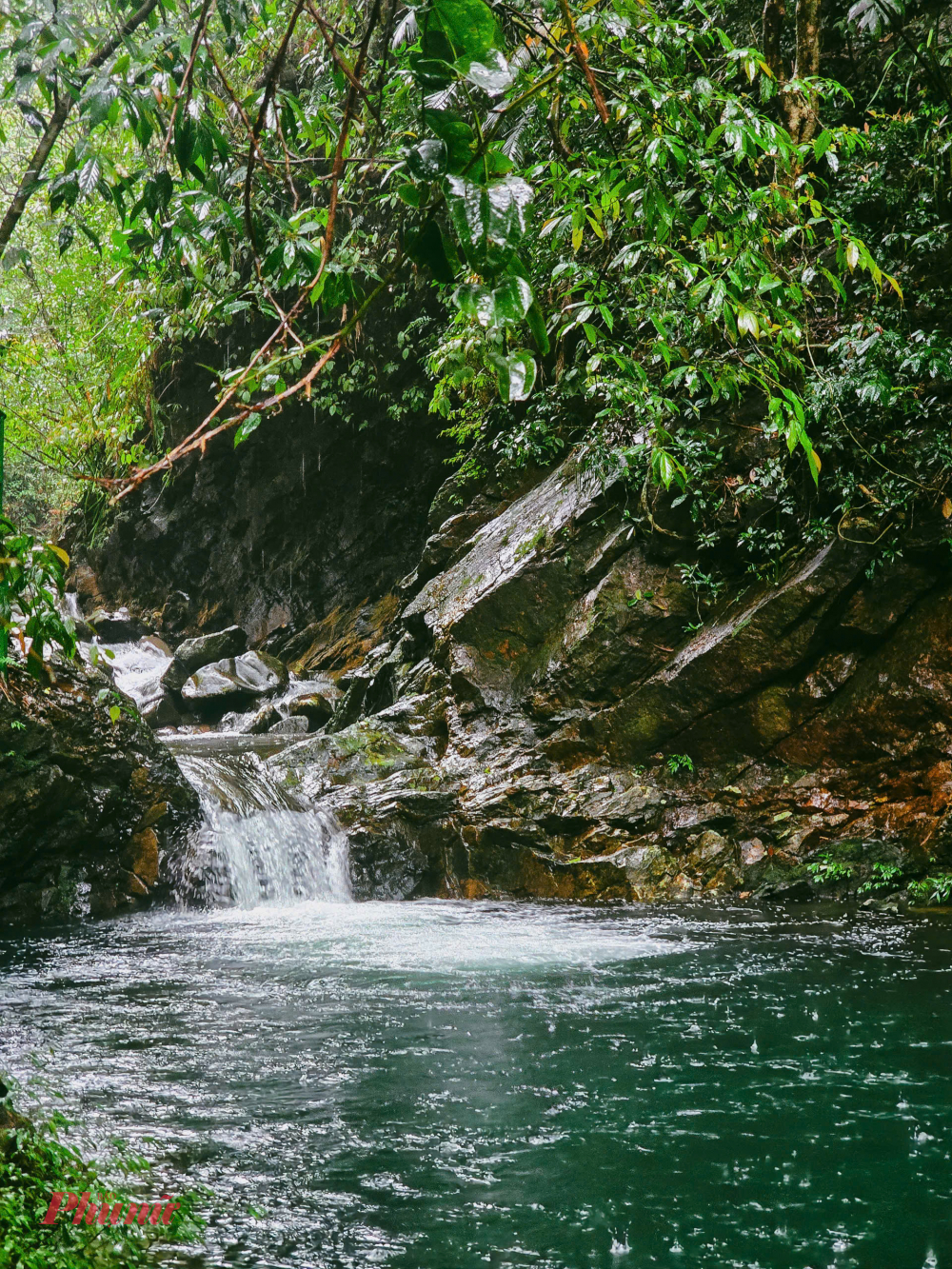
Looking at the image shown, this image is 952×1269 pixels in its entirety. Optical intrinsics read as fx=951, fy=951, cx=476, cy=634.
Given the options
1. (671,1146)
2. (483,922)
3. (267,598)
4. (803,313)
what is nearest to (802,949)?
(483,922)

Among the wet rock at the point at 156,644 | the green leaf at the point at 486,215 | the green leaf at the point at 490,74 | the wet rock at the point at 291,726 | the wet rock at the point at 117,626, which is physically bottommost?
the wet rock at the point at 291,726

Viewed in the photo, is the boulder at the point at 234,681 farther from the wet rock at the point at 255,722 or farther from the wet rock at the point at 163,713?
the wet rock at the point at 255,722

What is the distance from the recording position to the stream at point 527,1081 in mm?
2898

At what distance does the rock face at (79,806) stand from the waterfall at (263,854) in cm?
25

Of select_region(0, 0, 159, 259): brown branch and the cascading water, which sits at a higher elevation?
select_region(0, 0, 159, 259): brown branch

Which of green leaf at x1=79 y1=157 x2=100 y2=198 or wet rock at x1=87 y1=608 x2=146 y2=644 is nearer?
green leaf at x1=79 y1=157 x2=100 y2=198

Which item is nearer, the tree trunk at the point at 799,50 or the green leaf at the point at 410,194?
the green leaf at the point at 410,194

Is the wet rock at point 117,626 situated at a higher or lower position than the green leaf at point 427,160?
higher

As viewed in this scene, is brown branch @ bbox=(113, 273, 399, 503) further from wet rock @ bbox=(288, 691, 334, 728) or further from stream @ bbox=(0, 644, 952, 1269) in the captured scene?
wet rock @ bbox=(288, 691, 334, 728)

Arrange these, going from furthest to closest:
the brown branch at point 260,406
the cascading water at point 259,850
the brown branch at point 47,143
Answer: the cascading water at point 259,850 < the brown branch at point 47,143 < the brown branch at point 260,406

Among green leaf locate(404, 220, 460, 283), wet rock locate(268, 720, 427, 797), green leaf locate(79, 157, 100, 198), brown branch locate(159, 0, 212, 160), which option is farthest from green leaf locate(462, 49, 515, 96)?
wet rock locate(268, 720, 427, 797)

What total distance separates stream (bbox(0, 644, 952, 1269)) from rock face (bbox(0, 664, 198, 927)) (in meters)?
0.81

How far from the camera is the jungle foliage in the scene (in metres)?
1.64

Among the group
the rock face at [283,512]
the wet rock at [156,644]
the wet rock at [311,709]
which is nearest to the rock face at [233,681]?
the rock face at [283,512]
